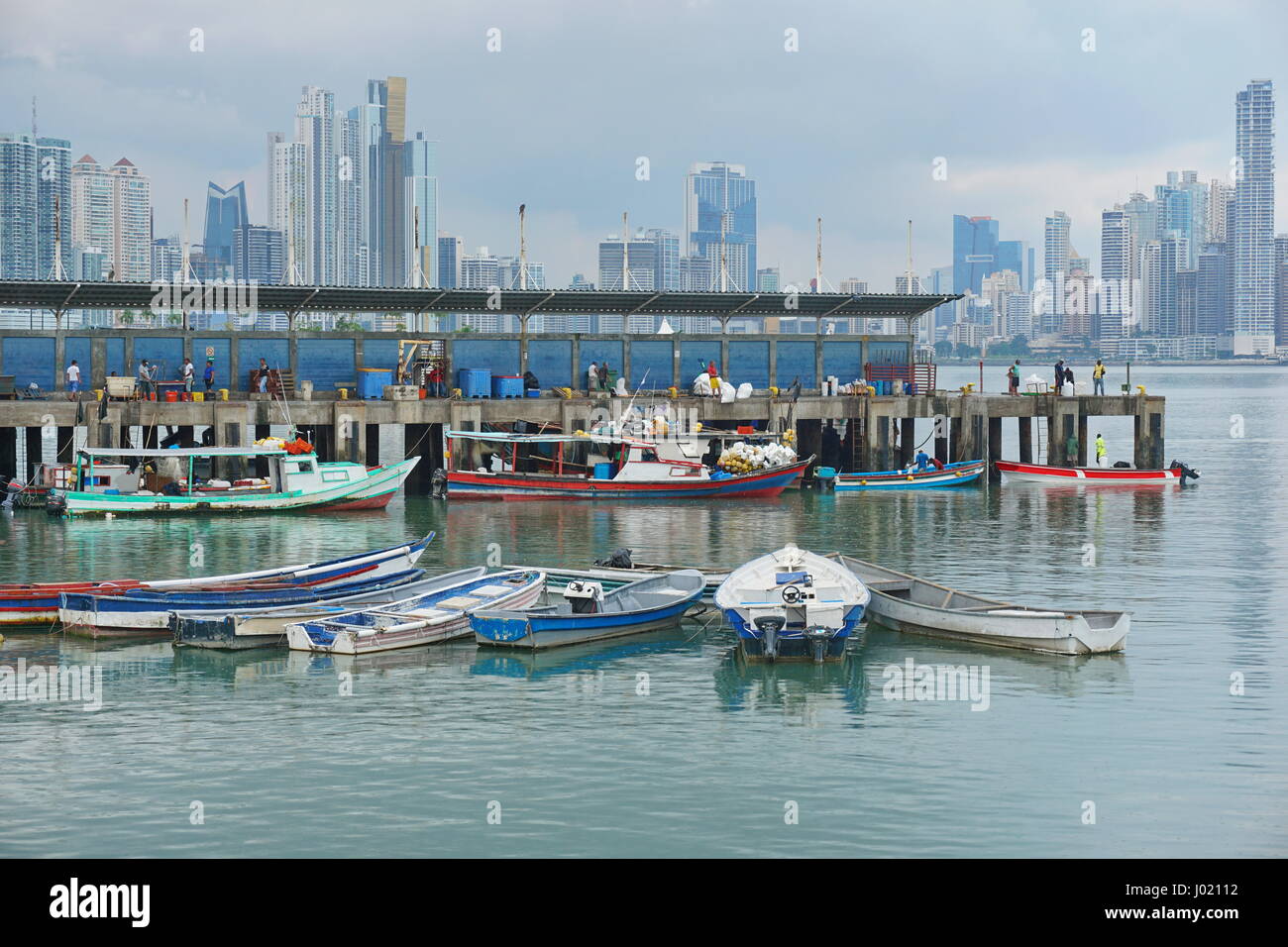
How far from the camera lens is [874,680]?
92.4ft

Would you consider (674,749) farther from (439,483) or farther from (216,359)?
(216,359)

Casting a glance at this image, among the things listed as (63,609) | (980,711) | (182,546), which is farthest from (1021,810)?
(182,546)

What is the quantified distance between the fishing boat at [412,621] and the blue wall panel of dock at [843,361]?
36.2 metres

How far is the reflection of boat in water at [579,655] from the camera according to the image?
29.0m

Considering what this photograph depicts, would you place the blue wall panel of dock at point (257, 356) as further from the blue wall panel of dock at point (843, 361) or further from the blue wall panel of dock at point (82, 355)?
the blue wall panel of dock at point (843, 361)

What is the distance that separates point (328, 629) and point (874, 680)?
1094cm

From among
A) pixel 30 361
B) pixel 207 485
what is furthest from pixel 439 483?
pixel 30 361

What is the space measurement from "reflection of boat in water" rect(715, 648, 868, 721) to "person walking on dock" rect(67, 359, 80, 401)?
33429mm

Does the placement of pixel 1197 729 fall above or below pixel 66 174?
below

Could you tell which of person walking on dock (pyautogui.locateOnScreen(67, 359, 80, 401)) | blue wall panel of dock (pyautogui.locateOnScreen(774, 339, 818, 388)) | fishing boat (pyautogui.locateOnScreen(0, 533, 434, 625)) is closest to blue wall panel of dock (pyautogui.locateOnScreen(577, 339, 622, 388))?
blue wall panel of dock (pyautogui.locateOnScreen(774, 339, 818, 388))

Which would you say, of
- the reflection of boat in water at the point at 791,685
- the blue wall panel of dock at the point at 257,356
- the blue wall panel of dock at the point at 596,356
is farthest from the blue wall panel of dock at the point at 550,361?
the reflection of boat in water at the point at 791,685

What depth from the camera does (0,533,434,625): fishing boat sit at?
103ft

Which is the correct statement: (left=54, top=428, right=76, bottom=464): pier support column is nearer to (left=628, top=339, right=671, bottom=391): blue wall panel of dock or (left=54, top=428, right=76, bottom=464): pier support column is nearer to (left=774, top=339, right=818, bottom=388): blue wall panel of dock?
(left=628, top=339, right=671, bottom=391): blue wall panel of dock
